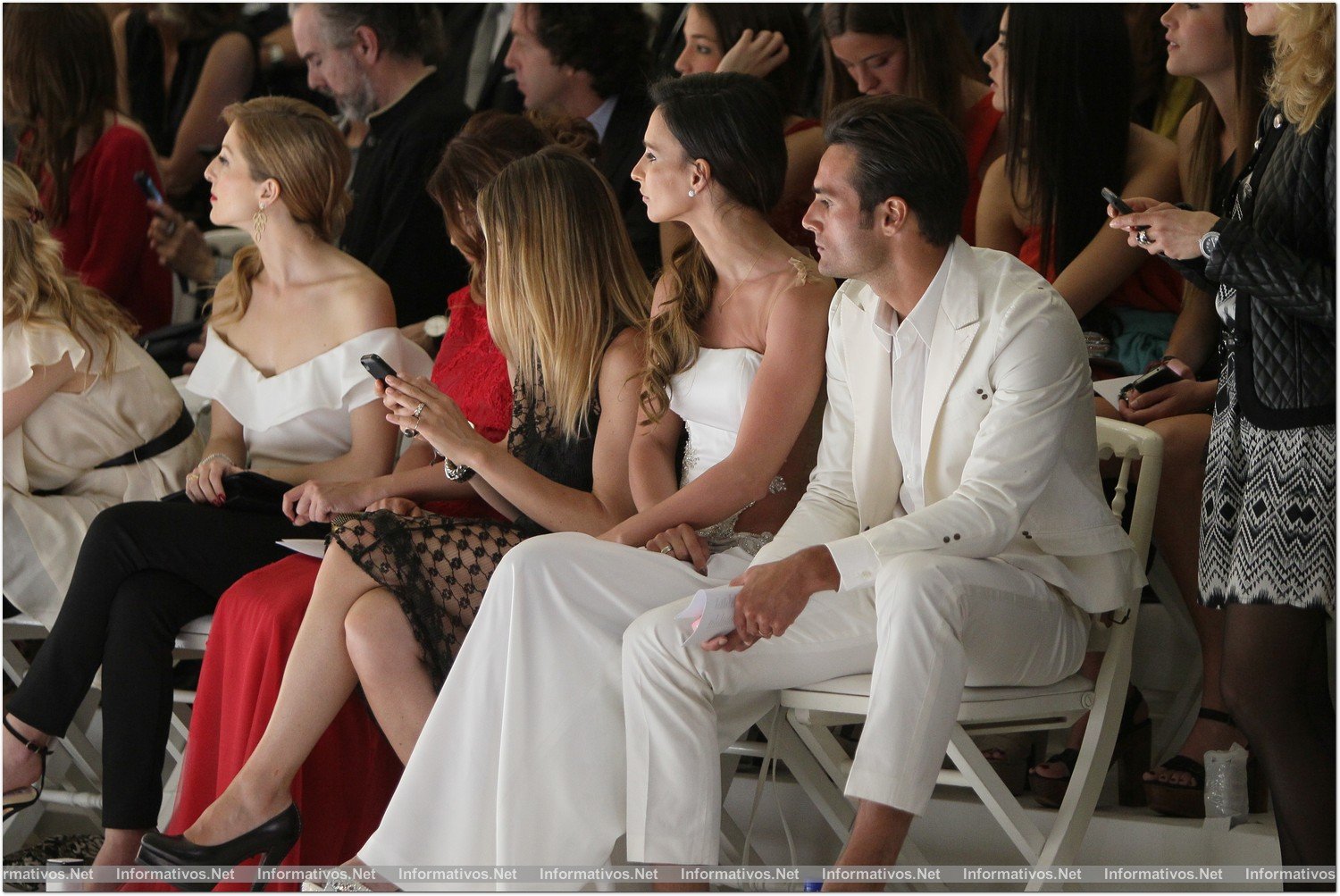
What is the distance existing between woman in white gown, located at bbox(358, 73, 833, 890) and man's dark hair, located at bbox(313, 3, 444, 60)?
5.75 feet

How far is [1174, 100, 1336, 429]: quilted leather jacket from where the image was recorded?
237cm

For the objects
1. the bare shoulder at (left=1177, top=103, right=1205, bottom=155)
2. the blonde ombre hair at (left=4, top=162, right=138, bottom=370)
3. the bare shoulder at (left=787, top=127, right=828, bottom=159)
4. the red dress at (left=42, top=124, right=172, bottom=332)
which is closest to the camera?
the bare shoulder at (left=1177, top=103, right=1205, bottom=155)

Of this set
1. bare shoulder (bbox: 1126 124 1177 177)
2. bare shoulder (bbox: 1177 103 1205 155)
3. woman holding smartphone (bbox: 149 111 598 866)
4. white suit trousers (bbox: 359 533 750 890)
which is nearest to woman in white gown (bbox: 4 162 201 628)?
woman holding smartphone (bbox: 149 111 598 866)

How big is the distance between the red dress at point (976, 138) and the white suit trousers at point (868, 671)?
1.51 metres

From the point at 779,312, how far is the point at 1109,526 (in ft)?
2.55

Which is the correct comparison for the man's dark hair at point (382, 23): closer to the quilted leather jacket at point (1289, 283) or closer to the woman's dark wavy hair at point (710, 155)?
the woman's dark wavy hair at point (710, 155)

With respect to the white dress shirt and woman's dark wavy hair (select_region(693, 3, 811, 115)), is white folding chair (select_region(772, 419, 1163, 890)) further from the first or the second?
woman's dark wavy hair (select_region(693, 3, 811, 115))

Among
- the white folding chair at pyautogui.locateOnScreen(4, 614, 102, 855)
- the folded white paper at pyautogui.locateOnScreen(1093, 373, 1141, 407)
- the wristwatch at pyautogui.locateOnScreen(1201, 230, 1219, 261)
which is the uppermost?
the wristwatch at pyautogui.locateOnScreen(1201, 230, 1219, 261)

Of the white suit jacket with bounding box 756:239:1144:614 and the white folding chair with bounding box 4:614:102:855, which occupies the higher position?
the white suit jacket with bounding box 756:239:1144:614

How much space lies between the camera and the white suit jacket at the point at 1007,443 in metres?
2.50

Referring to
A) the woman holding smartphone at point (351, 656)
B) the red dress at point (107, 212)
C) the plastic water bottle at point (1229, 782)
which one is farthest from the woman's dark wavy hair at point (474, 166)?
the plastic water bottle at point (1229, 782)

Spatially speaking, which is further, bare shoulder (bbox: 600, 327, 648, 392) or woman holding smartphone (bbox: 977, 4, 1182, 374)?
woman holding smartphone (bbox: 977, 4, 1182, 374)

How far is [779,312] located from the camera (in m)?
3.03

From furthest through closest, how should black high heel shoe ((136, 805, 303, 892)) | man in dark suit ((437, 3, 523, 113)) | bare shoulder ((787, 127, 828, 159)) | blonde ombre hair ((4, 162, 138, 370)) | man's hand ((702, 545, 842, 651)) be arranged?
1. man in dark suit ((437, 3, 523, 113))
2. bare shoulder ((787, 127, 828, 159))
3. blonde ombre hair ((4, 162, 138, 370))
4. black high heel shoe ((136, 805, 303, 892))
5. man's hand ((702, 545, 842, 651))
